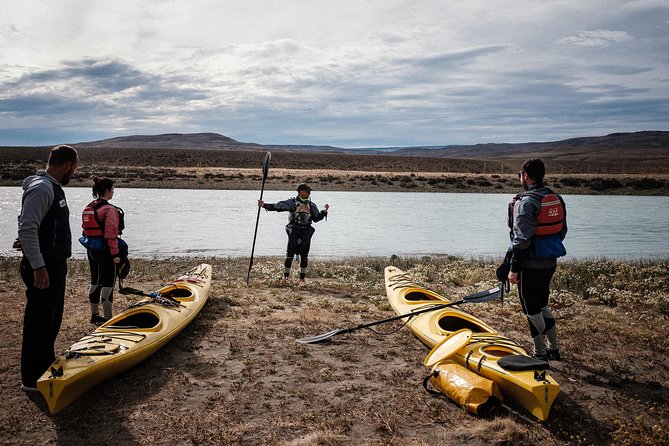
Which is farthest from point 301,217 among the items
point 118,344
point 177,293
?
point 118,344

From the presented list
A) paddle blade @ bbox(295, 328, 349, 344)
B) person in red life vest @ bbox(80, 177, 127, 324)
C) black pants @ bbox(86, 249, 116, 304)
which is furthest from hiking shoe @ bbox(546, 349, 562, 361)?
black pants @ bbox(86, 249, 116, 304)

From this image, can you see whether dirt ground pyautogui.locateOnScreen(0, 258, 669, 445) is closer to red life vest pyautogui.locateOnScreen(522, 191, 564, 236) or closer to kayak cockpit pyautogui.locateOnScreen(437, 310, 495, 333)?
kayak cockpit pyautogui.locateOnScreen(437, 310, 495, 333)

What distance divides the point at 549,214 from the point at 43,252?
16.4 ft

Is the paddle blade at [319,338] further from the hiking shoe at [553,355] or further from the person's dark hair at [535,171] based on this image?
the person's dark hair at [535,171]

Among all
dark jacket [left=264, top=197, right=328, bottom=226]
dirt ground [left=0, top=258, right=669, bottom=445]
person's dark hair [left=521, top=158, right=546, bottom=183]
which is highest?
person's dark hair [left=521, top=158, right=546, bottom=183]

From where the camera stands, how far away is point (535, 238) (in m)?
5.64

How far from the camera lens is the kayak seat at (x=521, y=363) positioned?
192 inches

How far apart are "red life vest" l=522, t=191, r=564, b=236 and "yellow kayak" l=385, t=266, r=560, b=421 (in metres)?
1.31

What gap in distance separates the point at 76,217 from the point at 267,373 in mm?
21566

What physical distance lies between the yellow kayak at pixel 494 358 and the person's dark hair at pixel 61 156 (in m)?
4.23

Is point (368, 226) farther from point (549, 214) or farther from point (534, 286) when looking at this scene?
point (549, 214)

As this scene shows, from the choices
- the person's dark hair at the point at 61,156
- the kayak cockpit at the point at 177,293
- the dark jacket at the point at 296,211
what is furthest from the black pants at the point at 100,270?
the dark jacket at the point at 296,211

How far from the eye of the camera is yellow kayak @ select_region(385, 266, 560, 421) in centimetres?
468

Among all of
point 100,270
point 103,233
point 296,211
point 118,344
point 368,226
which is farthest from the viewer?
point 368,226
